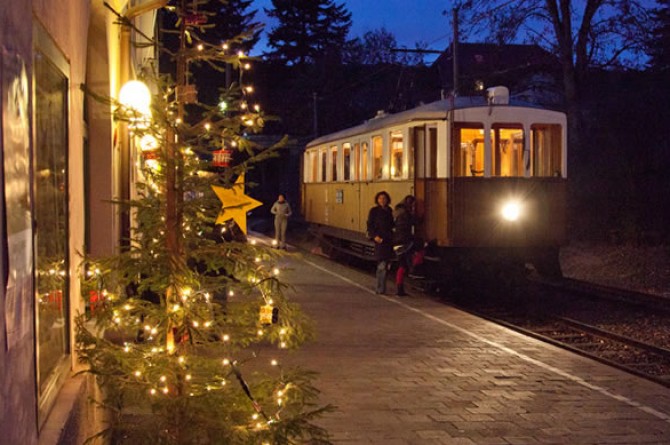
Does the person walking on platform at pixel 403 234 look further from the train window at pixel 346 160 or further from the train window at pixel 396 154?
the train window at pixel 346 160

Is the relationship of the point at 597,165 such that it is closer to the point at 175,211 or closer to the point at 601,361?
the point at 601,361

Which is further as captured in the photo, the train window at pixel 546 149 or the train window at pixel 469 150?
the train window at pixel 546 149

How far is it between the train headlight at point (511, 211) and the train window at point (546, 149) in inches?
28.9

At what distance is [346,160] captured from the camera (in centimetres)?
1995

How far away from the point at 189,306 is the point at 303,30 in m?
60.3

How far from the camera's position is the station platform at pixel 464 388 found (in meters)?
6.49

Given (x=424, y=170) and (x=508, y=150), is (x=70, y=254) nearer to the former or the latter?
(x=424, y=170)

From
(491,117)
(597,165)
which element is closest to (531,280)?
(491,117)

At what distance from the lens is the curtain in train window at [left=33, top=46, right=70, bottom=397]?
4102 millimetres

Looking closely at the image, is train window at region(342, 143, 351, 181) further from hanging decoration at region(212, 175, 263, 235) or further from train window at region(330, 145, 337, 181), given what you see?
hanging decoration at region(212, 175, 263, 235)

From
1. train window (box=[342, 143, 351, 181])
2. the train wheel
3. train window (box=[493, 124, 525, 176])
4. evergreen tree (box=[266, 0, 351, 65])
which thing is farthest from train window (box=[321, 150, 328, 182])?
evergreen tree (box=[266, 0, 351, 65])

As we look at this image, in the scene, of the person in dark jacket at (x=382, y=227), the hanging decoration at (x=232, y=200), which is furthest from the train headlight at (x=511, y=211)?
the hanging decoration at (x=232, y=200)

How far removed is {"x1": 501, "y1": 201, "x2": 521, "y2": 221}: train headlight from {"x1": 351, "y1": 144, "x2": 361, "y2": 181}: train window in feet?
14.5

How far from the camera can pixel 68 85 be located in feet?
16.6
